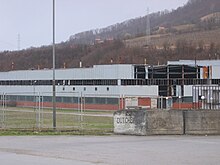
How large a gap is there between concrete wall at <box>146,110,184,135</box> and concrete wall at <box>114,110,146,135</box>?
30cm

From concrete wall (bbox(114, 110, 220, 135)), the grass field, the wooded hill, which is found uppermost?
the wooded hill

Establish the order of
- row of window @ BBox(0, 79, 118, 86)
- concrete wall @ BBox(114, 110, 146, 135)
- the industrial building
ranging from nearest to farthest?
1. concrete wall @ BBox(114, 110, 146, 135)
2. the industrial building
3. row of window @ BBox(0, 79, 118, 86)

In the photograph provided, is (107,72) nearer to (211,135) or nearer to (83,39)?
(211,135)

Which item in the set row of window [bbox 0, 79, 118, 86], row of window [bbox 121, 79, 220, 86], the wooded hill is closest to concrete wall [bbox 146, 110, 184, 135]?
row of window [bbox 121, 79, 220, 86]

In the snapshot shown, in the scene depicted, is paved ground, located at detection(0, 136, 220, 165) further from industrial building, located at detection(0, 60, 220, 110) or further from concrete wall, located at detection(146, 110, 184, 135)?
industrial building, located at detection(0, 60, 220, 110)

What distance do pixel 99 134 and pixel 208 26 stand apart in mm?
148859

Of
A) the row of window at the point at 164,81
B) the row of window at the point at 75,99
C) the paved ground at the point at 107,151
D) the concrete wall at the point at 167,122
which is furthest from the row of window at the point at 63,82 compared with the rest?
the paved ground at the point at 107,151

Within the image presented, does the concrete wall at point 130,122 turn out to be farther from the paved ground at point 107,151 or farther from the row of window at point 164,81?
the row of window at point 164,81

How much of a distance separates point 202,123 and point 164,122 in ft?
6.60

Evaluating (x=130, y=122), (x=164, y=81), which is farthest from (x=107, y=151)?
(x=164, y=81)

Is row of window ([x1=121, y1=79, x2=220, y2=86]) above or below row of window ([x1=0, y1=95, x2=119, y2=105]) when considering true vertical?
above

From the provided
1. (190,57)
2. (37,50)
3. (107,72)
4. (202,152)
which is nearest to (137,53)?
(190,57)

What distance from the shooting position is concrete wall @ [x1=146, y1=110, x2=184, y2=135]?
79.5 ft

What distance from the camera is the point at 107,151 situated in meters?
17.0
